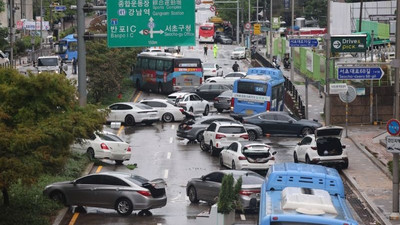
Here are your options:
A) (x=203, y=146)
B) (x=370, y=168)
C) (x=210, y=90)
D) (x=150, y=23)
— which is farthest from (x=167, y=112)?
(x=150, y=23)

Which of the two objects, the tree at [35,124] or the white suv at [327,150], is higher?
the tree at [35,124]

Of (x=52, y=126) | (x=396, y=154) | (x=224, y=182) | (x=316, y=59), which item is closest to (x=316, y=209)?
(x=224, y=182)

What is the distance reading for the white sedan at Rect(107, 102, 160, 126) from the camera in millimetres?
50688

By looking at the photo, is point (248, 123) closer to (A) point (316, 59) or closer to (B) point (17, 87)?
(A) point (316, 59)

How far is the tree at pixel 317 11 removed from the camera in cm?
Answer: 14179

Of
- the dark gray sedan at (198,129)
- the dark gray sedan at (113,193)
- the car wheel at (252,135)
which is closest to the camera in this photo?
the dark gray sedan at (113,193)

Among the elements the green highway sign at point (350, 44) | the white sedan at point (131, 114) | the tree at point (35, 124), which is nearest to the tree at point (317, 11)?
the green highway sign at point (350, 44)

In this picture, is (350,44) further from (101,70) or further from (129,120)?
(101,70)

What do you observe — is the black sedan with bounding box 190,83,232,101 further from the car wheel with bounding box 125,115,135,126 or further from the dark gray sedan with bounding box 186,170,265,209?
the dark gray sedan with bounding box 186,170,265,209

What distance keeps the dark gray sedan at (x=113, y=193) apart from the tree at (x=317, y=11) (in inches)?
4603

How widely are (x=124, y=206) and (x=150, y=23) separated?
6.94m

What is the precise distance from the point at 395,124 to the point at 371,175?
880cm

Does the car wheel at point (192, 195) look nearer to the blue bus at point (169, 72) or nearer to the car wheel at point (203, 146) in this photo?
the car wheel at point (203, 146)

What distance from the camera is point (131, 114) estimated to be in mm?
50656
